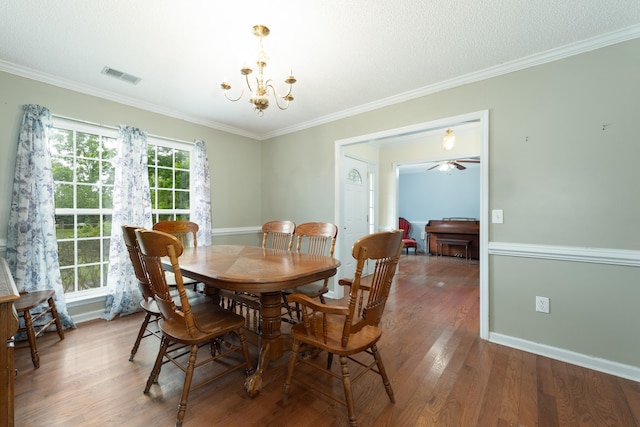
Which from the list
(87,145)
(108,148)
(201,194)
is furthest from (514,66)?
(87,145)

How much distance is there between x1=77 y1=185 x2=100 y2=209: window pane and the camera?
9.64ft

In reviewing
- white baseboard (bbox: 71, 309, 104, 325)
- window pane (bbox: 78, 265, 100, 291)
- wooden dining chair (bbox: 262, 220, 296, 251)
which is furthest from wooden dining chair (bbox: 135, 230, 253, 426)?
window pane (bbox: 78, 265, 100, 291)

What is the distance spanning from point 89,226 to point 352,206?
3444 millimetres

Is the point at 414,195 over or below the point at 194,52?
below

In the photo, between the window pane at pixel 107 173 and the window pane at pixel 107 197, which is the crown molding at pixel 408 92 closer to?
the window pane at pixel 107 173

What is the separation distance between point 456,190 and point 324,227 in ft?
21.8

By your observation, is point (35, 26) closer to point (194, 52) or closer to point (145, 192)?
point (194, 52)

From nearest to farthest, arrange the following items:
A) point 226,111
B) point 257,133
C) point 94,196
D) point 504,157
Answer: point 504,157
point 94,196
point 226,111
point 257,133

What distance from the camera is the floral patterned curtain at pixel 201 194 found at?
3.73 meters

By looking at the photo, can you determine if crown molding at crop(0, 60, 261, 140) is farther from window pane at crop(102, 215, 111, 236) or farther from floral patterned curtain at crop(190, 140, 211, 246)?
window pane at crop(102, 215, 111, 236)

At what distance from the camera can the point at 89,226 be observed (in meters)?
3.00

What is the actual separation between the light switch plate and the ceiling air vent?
374cm

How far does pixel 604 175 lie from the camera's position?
2.03 metres

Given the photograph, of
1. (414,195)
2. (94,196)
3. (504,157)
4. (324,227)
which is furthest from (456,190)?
(94,196)
